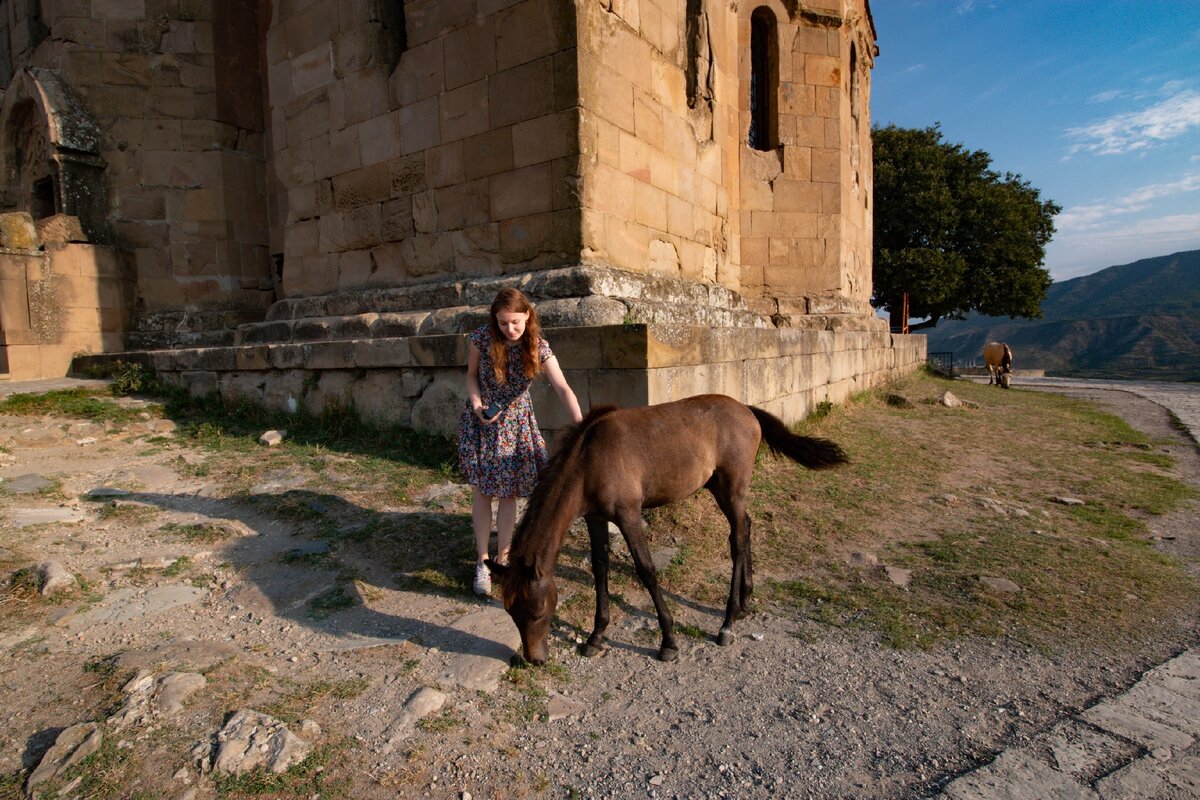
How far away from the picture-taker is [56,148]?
8.59 metres

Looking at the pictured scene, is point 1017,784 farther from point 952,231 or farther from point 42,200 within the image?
point 952,231

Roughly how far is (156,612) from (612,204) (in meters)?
4.40

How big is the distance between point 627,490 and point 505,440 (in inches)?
33.9

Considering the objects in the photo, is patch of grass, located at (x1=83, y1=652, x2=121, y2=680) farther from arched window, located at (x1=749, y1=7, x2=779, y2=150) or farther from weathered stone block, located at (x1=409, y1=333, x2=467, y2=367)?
arched window, located at (x1=749, y1=7, x2=779, y2=150)

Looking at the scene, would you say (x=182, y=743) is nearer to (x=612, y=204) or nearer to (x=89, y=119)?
(x=612, y=204)

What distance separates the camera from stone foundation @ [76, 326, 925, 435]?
4.68 meters

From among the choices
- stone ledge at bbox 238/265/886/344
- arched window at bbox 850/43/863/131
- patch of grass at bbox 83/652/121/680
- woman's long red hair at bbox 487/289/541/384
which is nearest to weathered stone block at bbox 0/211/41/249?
stone ledge at bbox 238/265/886/344

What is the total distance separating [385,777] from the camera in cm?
222

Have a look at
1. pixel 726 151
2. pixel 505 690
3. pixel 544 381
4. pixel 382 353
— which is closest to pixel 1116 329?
pixel 726 151

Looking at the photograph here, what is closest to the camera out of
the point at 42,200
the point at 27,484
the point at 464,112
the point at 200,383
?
the point at 27,484

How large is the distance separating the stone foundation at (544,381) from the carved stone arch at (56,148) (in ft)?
7.24

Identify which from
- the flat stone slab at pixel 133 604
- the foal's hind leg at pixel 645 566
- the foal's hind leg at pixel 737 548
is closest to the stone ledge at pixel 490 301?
the foal's hind leg at pixel 737 548

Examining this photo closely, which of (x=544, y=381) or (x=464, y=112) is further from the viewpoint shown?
(x=464, y=112)

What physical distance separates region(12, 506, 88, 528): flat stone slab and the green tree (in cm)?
2570
